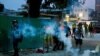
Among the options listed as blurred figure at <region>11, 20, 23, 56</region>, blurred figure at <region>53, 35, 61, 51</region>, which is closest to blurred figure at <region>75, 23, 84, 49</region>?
blurred figure at <region>53, 35, 61, 51</region>

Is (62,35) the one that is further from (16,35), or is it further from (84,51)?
(16,35)

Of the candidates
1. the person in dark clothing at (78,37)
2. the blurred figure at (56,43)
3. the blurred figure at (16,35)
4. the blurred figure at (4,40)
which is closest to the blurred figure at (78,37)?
the person in dark clothing at (78,37)

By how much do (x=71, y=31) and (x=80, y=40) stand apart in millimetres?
210

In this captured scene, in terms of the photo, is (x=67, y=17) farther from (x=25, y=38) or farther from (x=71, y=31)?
(x=25, y=38)

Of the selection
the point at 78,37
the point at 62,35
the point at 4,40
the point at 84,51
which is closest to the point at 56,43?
the point at 62,35

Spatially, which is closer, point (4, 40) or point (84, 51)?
point (4, 40)

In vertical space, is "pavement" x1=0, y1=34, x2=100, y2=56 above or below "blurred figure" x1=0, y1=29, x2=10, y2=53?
below

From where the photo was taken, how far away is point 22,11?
4922 mm

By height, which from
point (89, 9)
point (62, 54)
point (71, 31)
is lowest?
point (62, 54)

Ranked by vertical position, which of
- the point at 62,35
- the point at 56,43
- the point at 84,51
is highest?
the point at 62,35

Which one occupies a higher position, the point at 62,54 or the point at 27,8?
the point at 27,8

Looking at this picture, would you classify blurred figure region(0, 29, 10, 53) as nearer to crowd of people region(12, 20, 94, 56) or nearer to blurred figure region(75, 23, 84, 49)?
crowd of people region(12, 20, 94, 56)

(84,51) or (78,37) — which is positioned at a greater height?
(78,37)

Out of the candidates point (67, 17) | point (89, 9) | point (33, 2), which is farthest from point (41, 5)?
point (89, 9)
